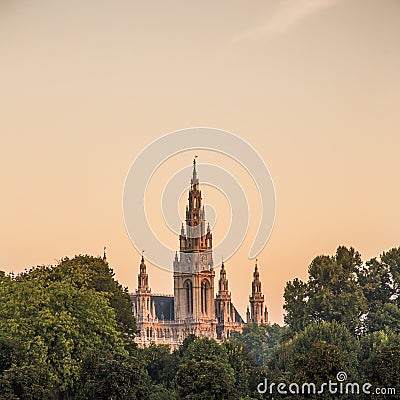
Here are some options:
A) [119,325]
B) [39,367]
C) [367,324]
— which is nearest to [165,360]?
[119,325]

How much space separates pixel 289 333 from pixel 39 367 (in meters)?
43.2

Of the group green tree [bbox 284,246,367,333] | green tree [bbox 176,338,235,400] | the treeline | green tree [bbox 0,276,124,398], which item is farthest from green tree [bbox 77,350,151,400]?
green tree [bbox 284,246,367,333]

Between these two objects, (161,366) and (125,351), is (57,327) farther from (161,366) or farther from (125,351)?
(161,366)

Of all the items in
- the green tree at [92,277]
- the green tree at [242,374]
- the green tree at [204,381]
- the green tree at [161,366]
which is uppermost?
the green tree at [92,277]

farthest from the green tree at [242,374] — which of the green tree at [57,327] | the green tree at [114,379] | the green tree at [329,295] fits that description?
the green tree at [329,295]

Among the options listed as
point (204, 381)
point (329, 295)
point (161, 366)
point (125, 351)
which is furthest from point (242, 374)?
point (329, 295)

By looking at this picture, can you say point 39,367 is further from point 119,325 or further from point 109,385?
point 119,325

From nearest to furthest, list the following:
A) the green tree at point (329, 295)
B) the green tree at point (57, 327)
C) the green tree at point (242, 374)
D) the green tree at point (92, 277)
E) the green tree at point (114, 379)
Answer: the green tree at point (114, 379)
the green tree at point (57, 327)
the green tree at point (242, 374)
the green tree at point (92, 277)
the green tree at point (329, 295)

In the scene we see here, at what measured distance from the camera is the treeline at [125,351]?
68812mm

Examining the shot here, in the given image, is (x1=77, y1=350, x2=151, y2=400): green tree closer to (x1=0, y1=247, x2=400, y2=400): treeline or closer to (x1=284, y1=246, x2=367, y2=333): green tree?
(x1=0, y1=247, x2=400, y2=400): treeline

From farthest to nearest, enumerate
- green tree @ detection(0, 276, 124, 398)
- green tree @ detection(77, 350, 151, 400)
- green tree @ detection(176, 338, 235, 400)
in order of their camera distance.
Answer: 1. green tree @ detection(0, 276, 124, 398)
2. green tree @ detection(176, 338, 235, 400)
3. green tree @ detection(77, 350, 151, 400)

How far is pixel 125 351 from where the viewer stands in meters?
78.5

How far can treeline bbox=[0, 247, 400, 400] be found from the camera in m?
68.8

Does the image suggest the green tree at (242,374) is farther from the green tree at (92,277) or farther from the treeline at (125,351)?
the green tree at (92,277)
